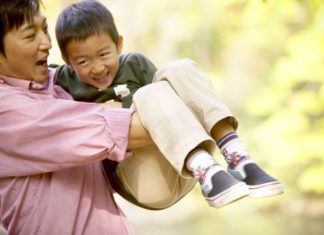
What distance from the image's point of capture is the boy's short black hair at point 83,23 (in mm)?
1762

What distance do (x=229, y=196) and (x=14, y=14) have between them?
656mm

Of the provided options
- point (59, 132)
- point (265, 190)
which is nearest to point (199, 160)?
point (265, 190)

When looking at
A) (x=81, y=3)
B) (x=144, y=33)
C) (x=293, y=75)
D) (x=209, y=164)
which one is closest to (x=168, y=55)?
(x=144, y=33)

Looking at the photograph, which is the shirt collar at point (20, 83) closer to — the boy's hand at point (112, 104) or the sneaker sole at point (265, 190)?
the boy's hand at point (112, 104)

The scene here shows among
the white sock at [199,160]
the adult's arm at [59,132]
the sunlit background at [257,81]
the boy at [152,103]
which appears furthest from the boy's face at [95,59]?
the sunlit background at [257,81]

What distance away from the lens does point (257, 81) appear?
568 cm

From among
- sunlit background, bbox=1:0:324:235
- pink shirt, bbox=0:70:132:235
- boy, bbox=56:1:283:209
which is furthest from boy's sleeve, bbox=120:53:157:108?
sunlit background, bbox=1:0:324:235

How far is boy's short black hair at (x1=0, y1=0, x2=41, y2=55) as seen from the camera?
1610 mm

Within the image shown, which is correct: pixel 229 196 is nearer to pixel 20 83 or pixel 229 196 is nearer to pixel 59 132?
pixel 59 132

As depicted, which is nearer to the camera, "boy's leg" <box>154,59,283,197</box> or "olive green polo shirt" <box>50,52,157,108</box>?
"boy's leg" <box>154,59,283,197</box>

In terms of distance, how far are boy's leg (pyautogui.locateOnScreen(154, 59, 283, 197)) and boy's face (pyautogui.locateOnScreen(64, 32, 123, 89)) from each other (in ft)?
0.83

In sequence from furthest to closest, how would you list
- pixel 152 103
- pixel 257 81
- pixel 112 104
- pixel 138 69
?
1. pixel 257 81
2. pixel 138 69
3. pixel 112 104
4. pixel 152 103

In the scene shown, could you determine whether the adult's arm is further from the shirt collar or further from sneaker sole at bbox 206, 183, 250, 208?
sneaker sole at bbox 206, 183, 250, 208

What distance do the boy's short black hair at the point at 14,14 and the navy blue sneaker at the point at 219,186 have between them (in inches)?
21.9
